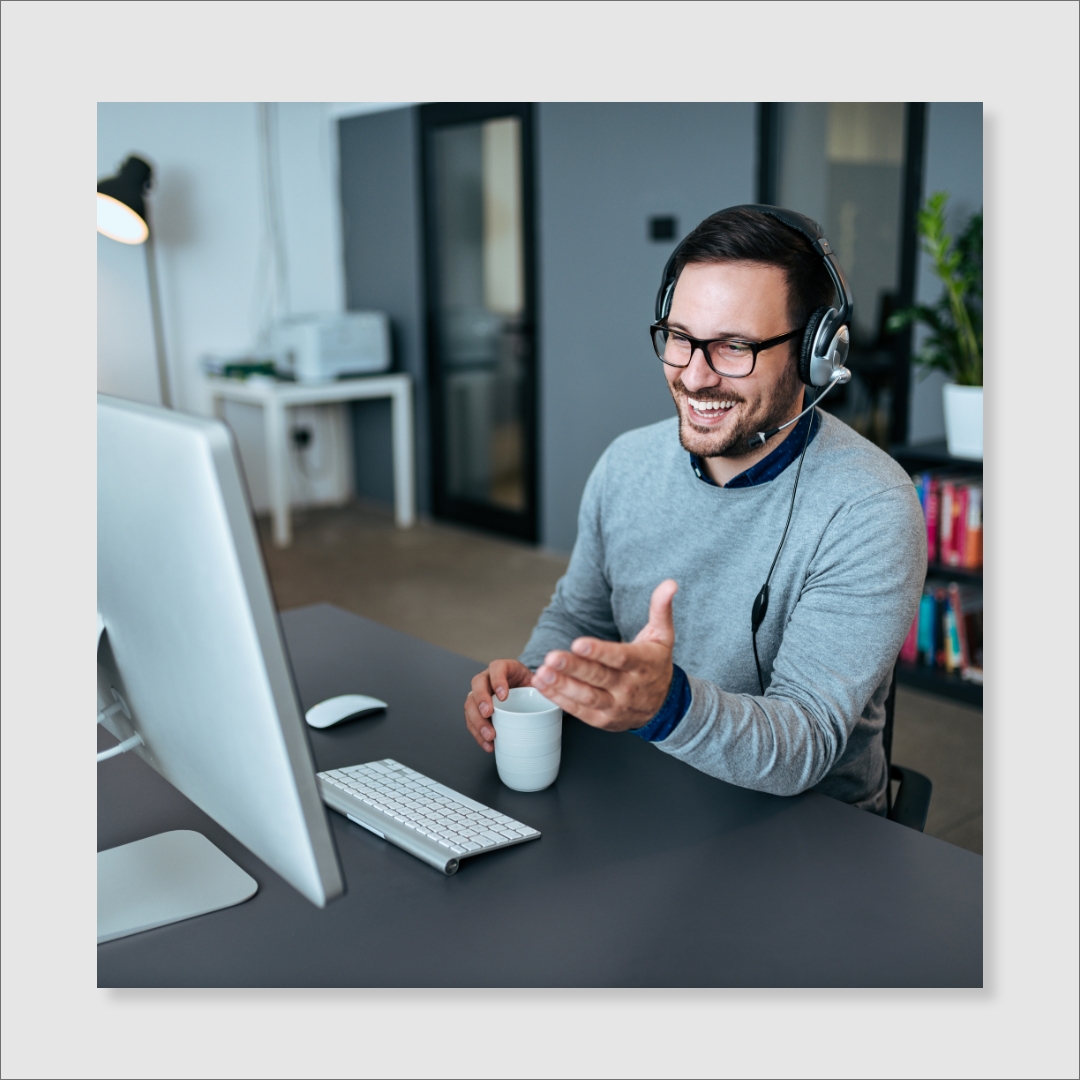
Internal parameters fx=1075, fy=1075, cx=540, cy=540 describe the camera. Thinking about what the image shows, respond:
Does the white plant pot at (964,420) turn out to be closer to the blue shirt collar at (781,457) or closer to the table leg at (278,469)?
the blue shirt collar at (781,457)

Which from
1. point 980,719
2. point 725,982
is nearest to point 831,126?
point 980,719

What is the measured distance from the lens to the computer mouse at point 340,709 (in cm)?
121

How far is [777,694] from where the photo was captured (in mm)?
1107

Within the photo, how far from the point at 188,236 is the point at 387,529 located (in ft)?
5.48

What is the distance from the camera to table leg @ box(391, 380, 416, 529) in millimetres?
5227

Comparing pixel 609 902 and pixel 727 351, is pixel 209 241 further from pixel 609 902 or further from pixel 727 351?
pixel 609 902

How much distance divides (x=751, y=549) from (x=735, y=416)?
0.16m

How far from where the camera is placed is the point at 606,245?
4223 mm

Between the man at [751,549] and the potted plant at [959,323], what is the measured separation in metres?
1.81

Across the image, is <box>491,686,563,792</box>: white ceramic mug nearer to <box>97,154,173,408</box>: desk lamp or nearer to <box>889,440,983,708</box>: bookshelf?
<box>889,440,983,708</box>: bookshelf

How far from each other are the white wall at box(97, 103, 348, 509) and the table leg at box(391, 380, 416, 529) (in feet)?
2.50

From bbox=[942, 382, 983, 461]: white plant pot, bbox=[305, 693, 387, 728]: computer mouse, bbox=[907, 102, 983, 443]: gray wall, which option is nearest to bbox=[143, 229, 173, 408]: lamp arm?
bbox=[907, 102, 983, 443]: gray wall

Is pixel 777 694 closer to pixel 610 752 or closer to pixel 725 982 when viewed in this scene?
pixel 610 752

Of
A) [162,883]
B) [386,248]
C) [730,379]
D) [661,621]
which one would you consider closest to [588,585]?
[730,379]
